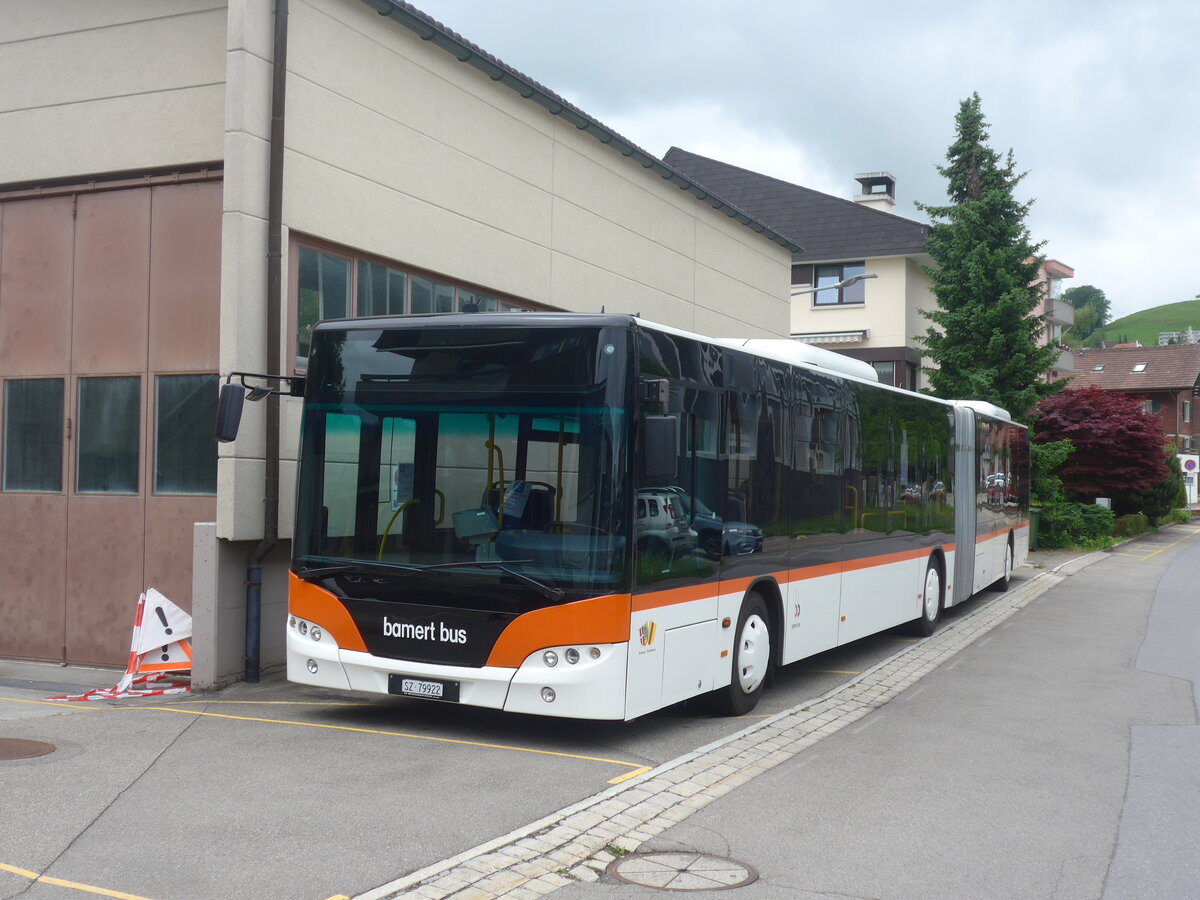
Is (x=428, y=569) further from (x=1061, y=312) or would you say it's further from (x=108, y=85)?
(x=1061, y=312)

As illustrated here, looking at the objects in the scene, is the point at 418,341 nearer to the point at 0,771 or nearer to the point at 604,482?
the point at 604,482

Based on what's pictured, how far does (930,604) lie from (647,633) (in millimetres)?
8093

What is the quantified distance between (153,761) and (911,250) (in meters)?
35.8

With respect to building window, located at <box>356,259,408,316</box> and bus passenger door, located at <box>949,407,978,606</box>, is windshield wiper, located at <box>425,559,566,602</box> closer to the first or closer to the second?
building window, located at <box>356,259,408,316</box>

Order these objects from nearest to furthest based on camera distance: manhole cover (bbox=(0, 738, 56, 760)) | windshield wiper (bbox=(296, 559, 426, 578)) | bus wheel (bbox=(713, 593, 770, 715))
A: manhole cover (bbox=(0, 738, 56, 760)) < windshield wiper (bbox=(296, 559, 426, 578)) < bus wheel (bbox=(713, 593, 770, 715))

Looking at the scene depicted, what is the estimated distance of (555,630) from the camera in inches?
309

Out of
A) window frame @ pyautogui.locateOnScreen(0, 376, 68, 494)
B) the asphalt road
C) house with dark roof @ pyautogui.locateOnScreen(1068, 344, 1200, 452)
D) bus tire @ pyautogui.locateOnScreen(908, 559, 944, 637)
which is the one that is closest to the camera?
the asphalt road

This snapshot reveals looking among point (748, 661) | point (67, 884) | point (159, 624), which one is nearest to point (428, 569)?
point (748, 661)

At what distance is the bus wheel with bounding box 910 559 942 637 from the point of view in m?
14.9

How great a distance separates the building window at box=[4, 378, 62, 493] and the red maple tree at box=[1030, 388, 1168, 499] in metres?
29.4

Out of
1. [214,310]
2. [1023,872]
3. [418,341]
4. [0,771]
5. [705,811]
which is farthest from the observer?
[214,310]

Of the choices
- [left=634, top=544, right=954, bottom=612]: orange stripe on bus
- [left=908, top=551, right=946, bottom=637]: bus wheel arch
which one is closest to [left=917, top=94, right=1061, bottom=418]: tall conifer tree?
[left=908, top=551, right=946, bottom=637]: bus wheel arch

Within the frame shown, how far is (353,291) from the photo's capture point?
41.4 ft

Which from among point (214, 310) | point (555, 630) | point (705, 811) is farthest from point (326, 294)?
point (705, 811)
